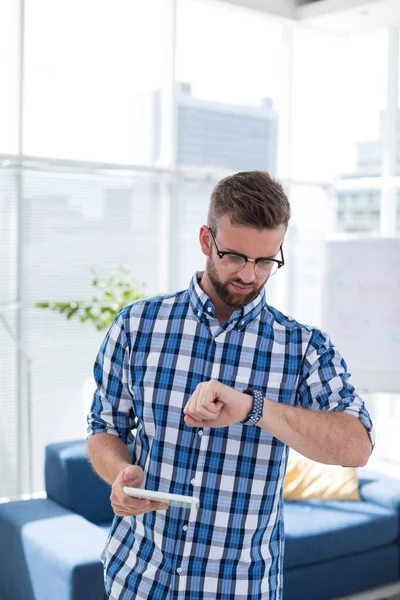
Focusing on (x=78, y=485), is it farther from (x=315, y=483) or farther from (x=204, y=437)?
(x=204, y=437)

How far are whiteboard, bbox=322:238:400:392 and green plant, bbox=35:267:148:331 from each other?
45.1 inches

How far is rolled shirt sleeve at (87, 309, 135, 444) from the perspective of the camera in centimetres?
168

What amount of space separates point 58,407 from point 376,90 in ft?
9.92

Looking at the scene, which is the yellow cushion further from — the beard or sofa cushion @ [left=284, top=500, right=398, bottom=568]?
the beard

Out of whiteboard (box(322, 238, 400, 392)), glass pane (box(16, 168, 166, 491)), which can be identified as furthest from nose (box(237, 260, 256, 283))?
glass pane (box(16, 168, 166, 491))

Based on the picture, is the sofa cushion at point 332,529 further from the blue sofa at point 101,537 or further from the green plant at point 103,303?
the green plant at point 103,303

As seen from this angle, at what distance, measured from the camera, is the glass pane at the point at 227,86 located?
16.9 ft

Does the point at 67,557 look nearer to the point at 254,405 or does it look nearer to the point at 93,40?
the point at 254,405

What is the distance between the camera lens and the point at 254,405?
1422mm

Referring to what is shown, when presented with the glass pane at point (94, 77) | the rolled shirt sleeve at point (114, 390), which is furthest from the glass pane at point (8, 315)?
the rolled shirt sleeve at point (114, 390)

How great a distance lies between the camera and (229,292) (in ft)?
5.24

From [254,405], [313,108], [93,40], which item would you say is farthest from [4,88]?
[254,405]

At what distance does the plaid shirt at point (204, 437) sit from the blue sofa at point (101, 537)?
161 cm

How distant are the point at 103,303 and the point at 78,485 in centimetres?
133
